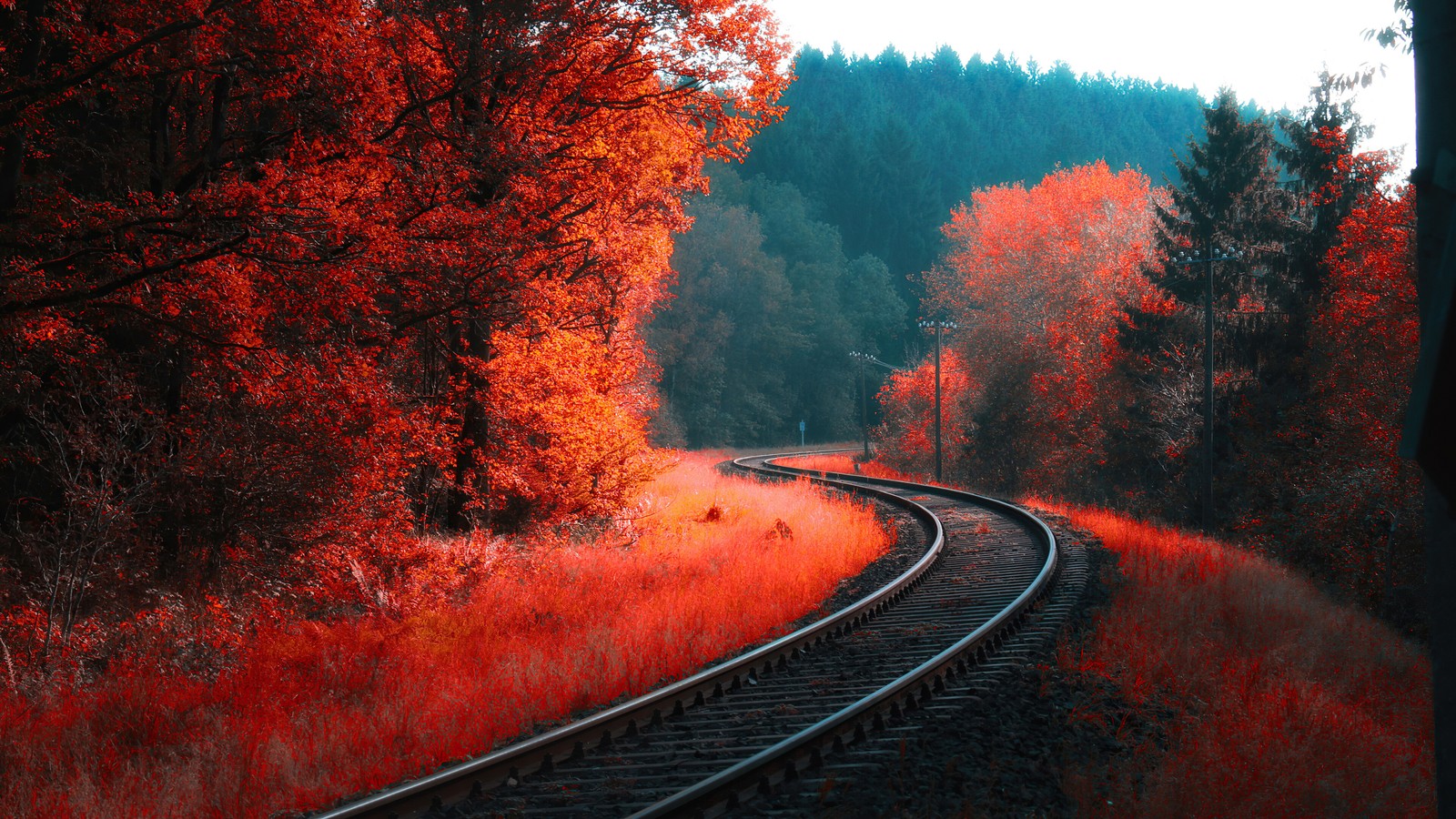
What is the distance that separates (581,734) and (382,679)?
2983 millimetres

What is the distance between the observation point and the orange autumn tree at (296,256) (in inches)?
378

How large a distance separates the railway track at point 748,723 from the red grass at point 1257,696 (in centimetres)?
146

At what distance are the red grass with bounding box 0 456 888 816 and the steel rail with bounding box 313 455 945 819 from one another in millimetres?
570

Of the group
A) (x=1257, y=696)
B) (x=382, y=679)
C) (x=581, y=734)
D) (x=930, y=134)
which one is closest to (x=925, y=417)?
(x=1257, y=696)

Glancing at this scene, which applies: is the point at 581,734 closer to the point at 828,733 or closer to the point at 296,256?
the point at 828,733

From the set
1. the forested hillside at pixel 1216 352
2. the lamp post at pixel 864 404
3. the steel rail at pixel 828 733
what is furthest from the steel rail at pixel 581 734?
the lamp post at pixel 864 404

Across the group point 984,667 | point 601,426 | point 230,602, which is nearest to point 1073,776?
point 984,667

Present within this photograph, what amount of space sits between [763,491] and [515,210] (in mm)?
14556

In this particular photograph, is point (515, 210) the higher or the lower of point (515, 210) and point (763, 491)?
the higher

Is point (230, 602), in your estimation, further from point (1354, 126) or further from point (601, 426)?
point (1354, 126)

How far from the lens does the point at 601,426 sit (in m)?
16.6

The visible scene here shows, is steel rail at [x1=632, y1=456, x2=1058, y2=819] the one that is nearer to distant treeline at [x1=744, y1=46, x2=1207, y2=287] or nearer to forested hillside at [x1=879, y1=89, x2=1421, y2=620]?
forested hillside at [x1=879, y1=89, x2=1421, y2=620]

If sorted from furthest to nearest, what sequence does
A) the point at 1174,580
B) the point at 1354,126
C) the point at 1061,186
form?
the point at 1061,186, the point at 1354,126, the point at 1174,580

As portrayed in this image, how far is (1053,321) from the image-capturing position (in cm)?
4247
